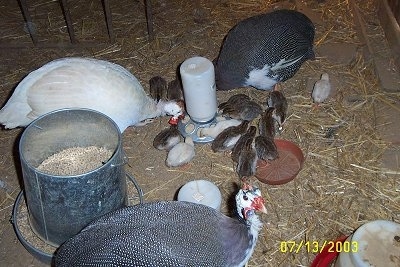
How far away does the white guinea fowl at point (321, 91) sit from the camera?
11.4 feet

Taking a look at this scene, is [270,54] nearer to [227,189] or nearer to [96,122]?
[227,189]

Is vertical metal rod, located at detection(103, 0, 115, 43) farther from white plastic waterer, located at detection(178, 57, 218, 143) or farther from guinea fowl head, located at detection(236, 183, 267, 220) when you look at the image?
guinea fowl head, located at detection(236, 183, 267, 220)

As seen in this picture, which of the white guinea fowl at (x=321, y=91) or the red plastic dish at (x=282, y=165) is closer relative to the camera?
the red plastic dish at (x=282, y=165)

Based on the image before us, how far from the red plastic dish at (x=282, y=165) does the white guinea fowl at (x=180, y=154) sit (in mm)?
420

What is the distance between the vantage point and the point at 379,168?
308 centimetres

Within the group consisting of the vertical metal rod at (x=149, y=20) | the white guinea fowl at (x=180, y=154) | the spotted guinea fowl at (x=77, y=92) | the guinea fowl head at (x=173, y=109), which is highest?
the spotted guinea fowl at (x=77, y=92)

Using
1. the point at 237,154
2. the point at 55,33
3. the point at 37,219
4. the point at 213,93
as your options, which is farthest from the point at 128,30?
the point at 37,219

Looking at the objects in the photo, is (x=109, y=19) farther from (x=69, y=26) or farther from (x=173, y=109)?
(x=173, y=109)

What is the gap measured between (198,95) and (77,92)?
74cm

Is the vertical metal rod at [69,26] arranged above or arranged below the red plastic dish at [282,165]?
above
